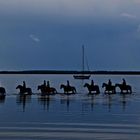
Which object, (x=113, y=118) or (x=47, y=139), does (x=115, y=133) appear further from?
(x=113, y=118)

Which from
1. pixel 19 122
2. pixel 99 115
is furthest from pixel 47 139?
pixel 99 115

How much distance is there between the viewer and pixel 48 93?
5600 cm

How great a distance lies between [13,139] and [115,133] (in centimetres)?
368

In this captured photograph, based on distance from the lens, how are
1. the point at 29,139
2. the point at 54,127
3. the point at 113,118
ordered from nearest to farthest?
1. the point at 29,139
2. the point at 54,127
3. the point at 113,118

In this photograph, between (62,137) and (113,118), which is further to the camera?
(113,118)

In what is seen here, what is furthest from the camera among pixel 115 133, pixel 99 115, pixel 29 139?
pixel 99 115

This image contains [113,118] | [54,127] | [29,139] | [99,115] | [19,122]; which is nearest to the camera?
[29,139]

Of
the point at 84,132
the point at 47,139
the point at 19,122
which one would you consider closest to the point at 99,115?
the point at 19,122

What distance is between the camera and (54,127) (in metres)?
21.2

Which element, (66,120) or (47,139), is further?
(66,120)

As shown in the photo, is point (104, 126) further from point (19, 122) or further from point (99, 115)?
point (99, 115)

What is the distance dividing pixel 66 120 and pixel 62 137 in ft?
21.3

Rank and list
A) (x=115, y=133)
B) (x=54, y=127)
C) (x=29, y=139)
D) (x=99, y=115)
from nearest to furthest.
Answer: (x=29, y=139), (x=115, y=133), (x=54, y=127), (x=99, y=115)

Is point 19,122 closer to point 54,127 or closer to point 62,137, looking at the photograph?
point 54,127
